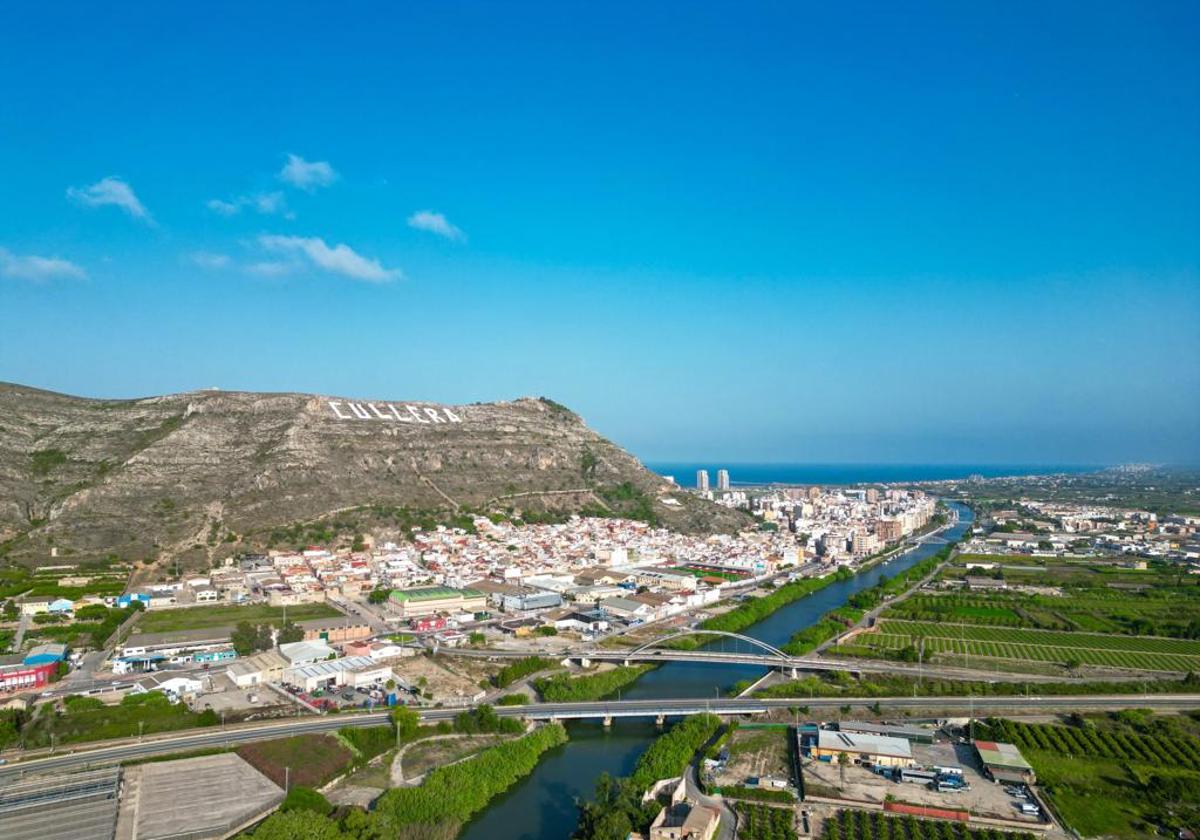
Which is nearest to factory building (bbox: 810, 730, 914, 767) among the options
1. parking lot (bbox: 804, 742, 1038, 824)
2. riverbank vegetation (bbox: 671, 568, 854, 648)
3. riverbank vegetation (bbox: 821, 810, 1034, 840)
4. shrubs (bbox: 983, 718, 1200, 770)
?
parking lot (bbox: 804, 742, 1038, 824)

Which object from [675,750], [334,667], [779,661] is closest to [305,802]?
[675,750]

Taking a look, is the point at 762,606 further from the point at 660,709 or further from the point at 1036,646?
the point at 660,709

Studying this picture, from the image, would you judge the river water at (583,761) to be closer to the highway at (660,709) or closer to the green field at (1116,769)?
the highway at (660,709)

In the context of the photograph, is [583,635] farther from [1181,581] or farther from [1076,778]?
[1181,581]

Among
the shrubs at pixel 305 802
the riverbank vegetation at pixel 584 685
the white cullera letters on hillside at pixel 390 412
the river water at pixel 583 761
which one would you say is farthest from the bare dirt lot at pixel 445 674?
the white cullera letters on hillside at pixel 390 412

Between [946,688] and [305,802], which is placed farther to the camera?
[946,688]
